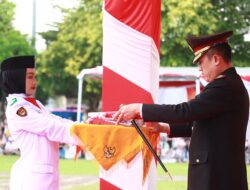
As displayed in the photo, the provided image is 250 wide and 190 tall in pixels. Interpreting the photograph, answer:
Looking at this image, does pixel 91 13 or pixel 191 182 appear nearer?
pixel 191 182

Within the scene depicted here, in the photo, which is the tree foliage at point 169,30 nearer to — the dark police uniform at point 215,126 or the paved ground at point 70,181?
the paved ground at point 70,181

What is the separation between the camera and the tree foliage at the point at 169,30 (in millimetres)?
27016

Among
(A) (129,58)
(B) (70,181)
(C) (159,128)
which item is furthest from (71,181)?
(C) (159,128)

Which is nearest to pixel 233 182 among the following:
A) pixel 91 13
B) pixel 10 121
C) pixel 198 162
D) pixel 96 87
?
pixel 198 162

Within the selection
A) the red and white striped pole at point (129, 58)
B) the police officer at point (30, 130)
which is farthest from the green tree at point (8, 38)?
the police officer at point (30, 130)

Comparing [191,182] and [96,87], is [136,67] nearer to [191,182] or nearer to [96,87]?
[191,182]

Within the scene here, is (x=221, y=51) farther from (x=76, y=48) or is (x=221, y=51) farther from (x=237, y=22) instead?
(x=76, y=48)

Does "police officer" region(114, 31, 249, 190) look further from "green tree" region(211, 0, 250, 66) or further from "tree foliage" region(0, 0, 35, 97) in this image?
"tree foliage" region(0, 0, 35, 97)

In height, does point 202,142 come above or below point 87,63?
below

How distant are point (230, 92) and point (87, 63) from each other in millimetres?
28510

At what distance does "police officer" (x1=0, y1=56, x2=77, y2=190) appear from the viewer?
5160 mm

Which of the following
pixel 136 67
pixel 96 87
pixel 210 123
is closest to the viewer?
pixel 210 123

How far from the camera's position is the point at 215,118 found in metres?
4.31

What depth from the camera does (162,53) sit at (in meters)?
28.1
